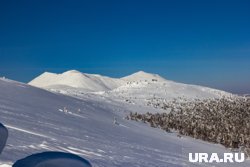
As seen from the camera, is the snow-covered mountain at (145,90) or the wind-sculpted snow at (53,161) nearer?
the wind-sculpted snow at (53,161)

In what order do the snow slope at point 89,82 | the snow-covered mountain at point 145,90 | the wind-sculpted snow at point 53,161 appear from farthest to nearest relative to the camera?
the snow slope at point 89,82 → the snow-covered mountain at point 145,90 → the wind-sculpted snow at point 53,161

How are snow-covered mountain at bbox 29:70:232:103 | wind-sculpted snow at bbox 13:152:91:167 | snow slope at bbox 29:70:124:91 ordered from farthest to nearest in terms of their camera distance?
snow slope at bbox 29:70:124:91
snow-covered mountain at bbox 29:70:232:103
wind-sculpted snow at bbox 13:152:91:167

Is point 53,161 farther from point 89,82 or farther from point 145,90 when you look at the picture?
point 89,82

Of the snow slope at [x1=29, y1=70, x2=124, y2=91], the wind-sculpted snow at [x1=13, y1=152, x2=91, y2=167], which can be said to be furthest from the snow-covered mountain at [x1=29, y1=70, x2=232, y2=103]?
the wind-sculpted snow at [x1=13, y1=152, x2=91, y2=167]

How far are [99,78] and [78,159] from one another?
3110 inches

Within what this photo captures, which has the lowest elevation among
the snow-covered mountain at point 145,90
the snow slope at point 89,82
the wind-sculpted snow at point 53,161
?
the wind-sculpted snow at point 53,161

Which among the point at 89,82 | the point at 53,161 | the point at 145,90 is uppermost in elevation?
the point at 89,82

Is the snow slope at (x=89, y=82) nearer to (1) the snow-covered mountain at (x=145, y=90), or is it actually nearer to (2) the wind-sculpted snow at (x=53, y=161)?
(1) the snow-covered mountain at (x=145, y=90)

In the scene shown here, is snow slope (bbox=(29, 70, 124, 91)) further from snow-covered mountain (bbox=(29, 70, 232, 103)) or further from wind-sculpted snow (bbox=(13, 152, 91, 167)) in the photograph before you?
wind-sculpted snow (bbox=(13, 152, 91, 167))

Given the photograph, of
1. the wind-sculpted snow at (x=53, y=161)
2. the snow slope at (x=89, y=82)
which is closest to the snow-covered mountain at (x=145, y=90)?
the snow slope at (x=89, y=82)

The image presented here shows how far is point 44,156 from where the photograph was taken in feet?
11.4

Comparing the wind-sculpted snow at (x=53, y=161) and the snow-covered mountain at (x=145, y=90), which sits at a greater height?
the snow-covered mountain at (x=145, y=90)

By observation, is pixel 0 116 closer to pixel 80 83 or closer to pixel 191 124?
pixel 191 124

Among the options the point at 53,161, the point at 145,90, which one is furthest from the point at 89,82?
the point at 53,161
